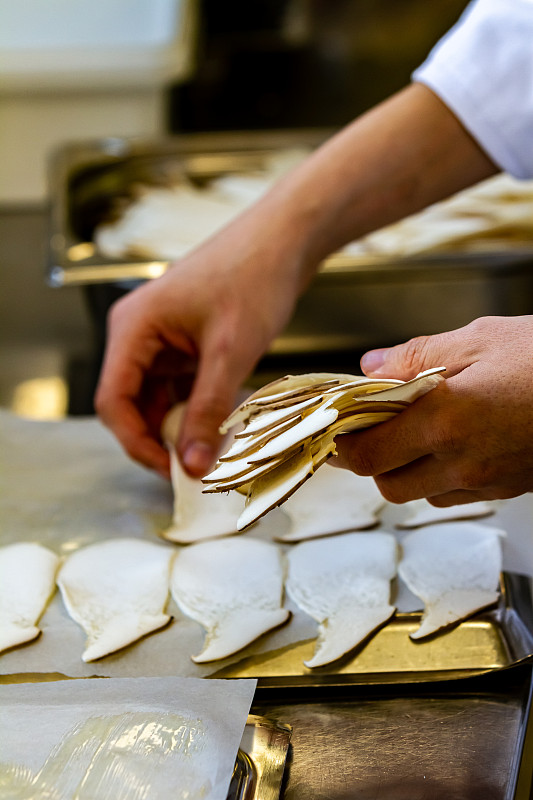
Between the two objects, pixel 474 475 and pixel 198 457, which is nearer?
pixel 474 475

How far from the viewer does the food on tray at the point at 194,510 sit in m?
0.79

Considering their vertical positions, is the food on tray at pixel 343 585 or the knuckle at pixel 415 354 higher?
the knuckle at pixel 415 354

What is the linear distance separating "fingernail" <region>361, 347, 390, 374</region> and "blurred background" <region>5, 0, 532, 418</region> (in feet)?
1.58

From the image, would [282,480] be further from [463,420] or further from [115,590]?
[115,590]

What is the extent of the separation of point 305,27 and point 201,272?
1599 millimetres

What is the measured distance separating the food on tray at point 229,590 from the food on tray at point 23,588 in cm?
11

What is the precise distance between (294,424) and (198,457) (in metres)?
0.33

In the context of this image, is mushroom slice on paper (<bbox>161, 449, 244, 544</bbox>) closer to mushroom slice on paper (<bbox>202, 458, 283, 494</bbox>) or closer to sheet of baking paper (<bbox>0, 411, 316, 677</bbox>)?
sheet of baking paper (<bbox>0, 411, 316, 677</bbox>)

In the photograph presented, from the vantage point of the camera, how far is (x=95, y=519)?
0.83 meters

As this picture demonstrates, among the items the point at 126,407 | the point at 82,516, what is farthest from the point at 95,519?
the point at 126,407

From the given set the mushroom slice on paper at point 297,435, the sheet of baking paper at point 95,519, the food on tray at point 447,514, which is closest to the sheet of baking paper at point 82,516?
the sheet of baking paper at point 95,519

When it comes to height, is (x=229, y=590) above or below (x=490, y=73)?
below

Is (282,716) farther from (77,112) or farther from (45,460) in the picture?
(77,112)

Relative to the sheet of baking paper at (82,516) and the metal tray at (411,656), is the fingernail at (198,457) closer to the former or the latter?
the sheet of baking paper at (82,516)
